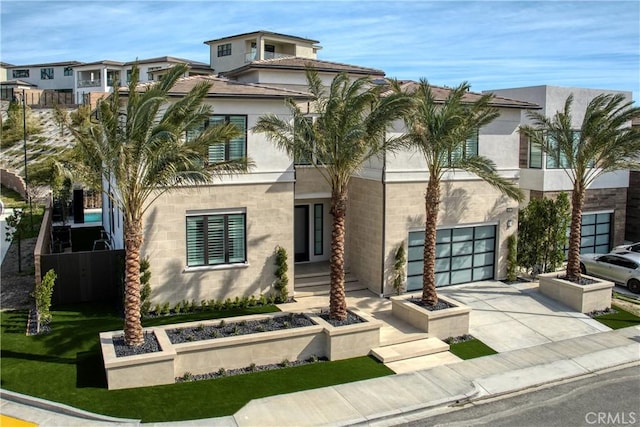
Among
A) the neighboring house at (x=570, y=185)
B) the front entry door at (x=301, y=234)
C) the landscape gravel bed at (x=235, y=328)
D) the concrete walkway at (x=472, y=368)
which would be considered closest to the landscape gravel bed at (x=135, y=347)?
the landscape gravel bed at (x=235, y=328)

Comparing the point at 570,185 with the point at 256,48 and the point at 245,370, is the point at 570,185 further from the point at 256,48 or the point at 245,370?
the point at 256,48

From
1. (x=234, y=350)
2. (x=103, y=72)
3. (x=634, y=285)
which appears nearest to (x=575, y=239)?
(x=634, y=285)

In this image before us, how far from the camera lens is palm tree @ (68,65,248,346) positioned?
13.1 meters

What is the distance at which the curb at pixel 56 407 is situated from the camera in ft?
37.7

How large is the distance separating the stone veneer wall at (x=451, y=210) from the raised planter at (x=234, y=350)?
494 centimetres

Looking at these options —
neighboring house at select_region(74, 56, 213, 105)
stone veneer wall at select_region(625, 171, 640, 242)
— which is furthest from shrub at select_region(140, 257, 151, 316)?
neighboring house at select_region(74, 56, 213, 105)

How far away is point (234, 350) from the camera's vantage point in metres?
14.2

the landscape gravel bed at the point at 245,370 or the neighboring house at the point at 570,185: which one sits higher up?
the neighboring house at the point at 570,185

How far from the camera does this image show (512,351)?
54.1ft

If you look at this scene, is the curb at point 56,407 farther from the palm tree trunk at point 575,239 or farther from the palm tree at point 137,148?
the palm tree trunk at point 575,239

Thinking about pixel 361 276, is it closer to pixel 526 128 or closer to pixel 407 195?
pixel 407 195

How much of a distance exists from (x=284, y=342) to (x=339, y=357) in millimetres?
1555

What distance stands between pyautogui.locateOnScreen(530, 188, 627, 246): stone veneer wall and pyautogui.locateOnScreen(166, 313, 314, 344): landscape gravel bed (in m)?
16.6

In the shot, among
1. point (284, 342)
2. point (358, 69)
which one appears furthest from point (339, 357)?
point (358, 69)
